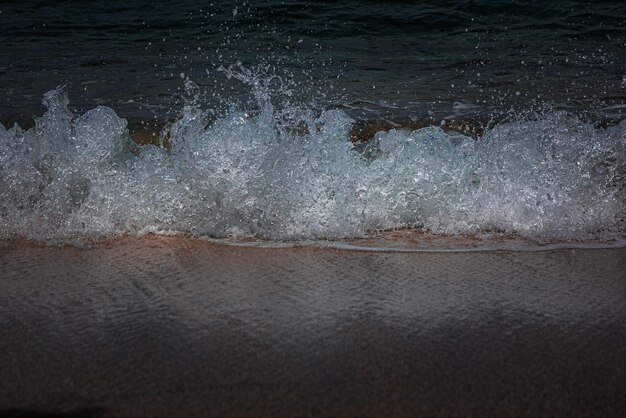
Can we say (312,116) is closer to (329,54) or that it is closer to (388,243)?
(388,243)

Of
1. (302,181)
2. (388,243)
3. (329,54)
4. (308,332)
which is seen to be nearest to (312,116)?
(302,181)

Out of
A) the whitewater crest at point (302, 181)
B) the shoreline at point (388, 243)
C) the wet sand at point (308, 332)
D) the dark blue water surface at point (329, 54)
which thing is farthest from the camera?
the dark blue water surface at point (329, 54)

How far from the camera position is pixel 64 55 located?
24.6ft

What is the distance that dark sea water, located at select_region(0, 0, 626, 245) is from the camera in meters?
3.38

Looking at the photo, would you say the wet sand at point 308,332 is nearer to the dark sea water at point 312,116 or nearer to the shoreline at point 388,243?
the shoreline at point 388,243

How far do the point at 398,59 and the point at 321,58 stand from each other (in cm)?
78

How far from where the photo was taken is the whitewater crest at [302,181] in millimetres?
3309

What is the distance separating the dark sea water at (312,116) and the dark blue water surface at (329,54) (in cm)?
3

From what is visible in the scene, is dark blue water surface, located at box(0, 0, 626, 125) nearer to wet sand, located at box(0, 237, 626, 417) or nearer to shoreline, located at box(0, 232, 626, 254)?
shoreline, located at box(0, 232, 626, 254)

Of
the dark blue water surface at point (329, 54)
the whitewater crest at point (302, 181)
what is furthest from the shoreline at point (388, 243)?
the dark blue water surface at point (329, 54)

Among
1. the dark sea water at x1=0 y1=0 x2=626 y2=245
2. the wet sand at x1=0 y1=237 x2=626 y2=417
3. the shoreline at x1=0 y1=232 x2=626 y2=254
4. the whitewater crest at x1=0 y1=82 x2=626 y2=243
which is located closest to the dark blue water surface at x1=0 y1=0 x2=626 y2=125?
the dark sea water at x1=0 y1=0 x2=626 y2=245

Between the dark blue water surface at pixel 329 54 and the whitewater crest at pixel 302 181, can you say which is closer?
the whitewater crest at pixel 302 181

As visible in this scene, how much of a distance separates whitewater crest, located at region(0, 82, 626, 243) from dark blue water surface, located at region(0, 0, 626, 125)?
1592 mm

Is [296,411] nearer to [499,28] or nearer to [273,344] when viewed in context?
[273,344]
